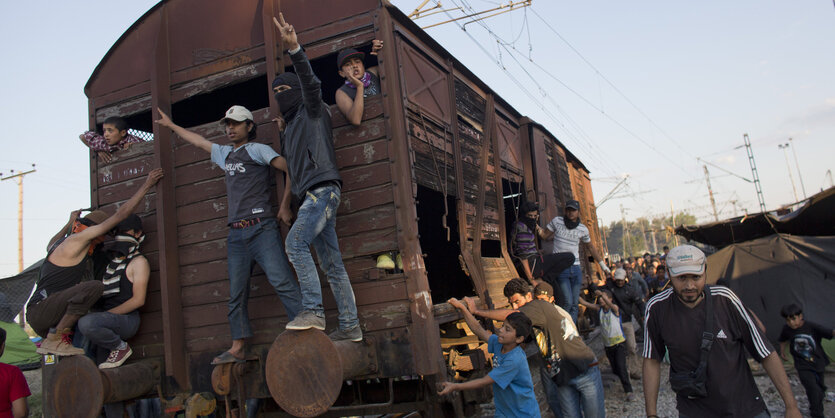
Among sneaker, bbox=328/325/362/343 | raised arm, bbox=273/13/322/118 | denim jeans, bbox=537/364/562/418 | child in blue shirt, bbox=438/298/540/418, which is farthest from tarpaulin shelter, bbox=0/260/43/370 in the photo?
child in blue shirt, bbox=438/298/540/418

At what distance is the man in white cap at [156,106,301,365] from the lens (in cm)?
400

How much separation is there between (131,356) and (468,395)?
3.24m

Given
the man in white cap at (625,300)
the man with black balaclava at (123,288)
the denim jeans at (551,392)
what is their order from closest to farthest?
the man with black balaclava at (123,288) → the denim jeans at (551,392) → the man in white cap at (625,300)

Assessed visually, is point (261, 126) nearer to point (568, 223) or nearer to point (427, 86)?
point (427, 86)

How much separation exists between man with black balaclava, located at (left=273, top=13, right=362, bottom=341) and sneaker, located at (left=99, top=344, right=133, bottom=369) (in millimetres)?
2116

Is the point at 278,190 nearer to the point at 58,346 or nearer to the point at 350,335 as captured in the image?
the point at 350,335

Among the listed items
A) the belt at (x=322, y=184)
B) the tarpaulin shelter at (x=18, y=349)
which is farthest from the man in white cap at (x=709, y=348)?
the tarpaulin shelter at (x=18, y=349)

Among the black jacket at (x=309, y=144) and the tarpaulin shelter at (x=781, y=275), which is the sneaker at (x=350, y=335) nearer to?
the black jacket at (x=309, y=144)

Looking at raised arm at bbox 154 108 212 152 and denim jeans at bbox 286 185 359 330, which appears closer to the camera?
denim jeans at bbox 286 185 359 330

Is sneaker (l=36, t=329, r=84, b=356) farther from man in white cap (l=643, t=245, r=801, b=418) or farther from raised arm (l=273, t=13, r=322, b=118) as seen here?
man in white cap (l=643, t=245, r=801, b=418)

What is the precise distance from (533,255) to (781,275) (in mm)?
6184

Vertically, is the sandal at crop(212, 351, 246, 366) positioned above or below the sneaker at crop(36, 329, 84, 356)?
below

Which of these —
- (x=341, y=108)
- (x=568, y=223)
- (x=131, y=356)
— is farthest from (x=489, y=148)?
(x=131, y=356)

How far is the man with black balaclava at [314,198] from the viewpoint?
363 centimetres
